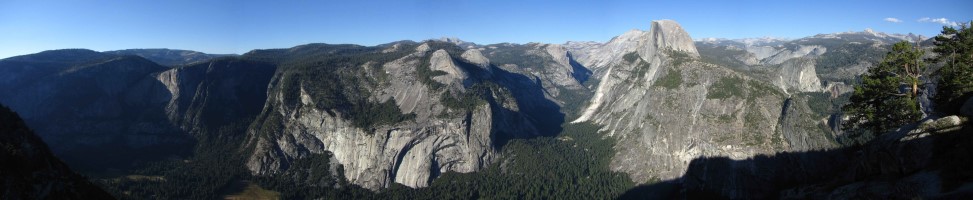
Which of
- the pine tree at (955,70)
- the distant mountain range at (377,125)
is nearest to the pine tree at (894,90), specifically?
the pine tree at (955,70)

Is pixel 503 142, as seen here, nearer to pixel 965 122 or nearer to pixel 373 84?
pixel 373 84

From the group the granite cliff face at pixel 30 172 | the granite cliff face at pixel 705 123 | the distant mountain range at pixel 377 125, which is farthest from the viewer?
the distant mountain range at pixel 377 125

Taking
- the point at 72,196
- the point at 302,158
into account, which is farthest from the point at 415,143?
the point at 72,196

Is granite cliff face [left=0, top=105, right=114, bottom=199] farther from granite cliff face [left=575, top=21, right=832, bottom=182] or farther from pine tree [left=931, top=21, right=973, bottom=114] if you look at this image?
granite cliff face [left=575, top=21, right=832, bottom=182]

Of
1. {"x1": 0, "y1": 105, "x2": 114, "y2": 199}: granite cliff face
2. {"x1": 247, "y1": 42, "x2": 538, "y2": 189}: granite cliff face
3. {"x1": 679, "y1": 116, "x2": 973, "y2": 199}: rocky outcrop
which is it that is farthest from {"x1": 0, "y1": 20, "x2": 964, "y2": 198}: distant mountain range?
{"x1": 679, "y1": 116, "x2": 973, "y2": 199}: rocky outcrop

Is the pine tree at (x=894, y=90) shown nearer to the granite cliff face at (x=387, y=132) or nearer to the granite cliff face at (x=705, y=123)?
Answer: the granite cliff face at (x=705, y=123)
